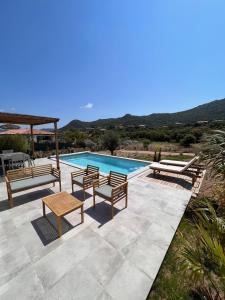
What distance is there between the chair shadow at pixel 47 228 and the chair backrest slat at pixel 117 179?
5.70 feet

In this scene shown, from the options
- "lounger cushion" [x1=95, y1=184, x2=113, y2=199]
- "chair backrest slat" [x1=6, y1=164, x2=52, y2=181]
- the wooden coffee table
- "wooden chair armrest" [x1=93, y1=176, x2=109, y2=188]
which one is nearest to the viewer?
the wooden coffee table

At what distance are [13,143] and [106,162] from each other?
21.9 ft

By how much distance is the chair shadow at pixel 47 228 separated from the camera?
2.94 meters

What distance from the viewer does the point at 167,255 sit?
2.70m

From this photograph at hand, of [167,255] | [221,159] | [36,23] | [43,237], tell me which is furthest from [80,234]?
[36,23]

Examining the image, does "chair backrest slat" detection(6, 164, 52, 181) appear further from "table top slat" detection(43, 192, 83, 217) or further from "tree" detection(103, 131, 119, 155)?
"tree" detection(103, 131, 119, 155)

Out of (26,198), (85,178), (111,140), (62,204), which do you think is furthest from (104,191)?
(111,140)

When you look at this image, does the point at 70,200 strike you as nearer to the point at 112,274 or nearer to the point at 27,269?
the point at 27,269

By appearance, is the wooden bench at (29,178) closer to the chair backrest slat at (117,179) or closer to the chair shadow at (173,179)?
Answer: the chair backrest slat at (117,179)

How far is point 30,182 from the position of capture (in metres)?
4.65

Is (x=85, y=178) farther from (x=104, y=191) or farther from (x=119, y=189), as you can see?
(x=119, y=189)

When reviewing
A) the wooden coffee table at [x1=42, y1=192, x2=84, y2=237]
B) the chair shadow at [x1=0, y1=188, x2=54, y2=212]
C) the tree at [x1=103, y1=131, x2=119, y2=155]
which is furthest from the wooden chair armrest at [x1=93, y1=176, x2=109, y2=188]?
the tree at [x1=103, y1=131, x2=119, y2=155]

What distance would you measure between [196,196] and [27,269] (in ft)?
16.9

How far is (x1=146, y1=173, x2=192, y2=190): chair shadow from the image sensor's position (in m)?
6.00
